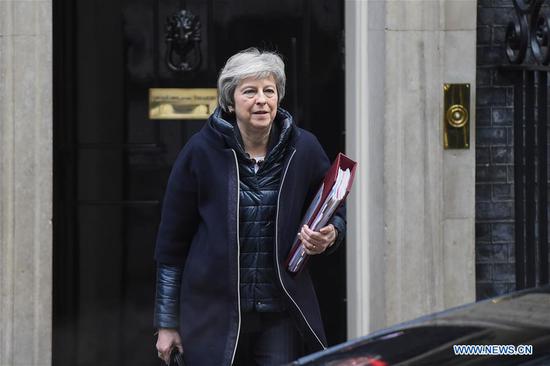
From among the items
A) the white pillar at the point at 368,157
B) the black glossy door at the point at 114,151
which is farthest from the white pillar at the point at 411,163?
the black glossy door at the point at 114,151

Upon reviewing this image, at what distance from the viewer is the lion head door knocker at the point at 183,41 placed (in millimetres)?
6832

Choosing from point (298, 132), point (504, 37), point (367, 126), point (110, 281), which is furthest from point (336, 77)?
point (298, 132)

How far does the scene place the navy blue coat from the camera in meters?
4.52

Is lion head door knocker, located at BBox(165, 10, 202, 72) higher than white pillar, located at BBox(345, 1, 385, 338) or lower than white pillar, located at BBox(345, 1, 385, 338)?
higher

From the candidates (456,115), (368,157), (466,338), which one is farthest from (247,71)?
(456,115)

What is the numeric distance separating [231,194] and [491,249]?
2654 mm

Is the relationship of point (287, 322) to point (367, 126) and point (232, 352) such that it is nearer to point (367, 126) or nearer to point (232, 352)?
point (232, 352)

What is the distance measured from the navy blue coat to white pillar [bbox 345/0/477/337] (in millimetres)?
1915

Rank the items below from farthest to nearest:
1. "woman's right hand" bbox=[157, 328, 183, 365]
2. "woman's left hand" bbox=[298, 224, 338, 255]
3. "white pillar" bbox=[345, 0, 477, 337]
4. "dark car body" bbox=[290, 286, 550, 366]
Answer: "white pillar" bbox=[345, 0, 477, 337] → "woman's right hand" bbox=[157, 328, 183, 365] → "woman's left hand" bbox=[298, 224, 338, 255] → "dark car body" bbox=[290, 286, 550, 366]

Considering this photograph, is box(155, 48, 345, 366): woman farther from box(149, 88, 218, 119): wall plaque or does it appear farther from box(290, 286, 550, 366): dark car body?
box(149, 88, 218, 119): wall plaque

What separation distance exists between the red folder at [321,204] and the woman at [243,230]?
0.12ft

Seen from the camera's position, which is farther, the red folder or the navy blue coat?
the navy blue coat

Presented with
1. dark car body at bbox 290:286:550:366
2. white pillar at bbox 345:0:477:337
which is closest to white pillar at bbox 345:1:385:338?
white pillar at bbox 345:0:477:337

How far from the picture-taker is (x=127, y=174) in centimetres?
687
